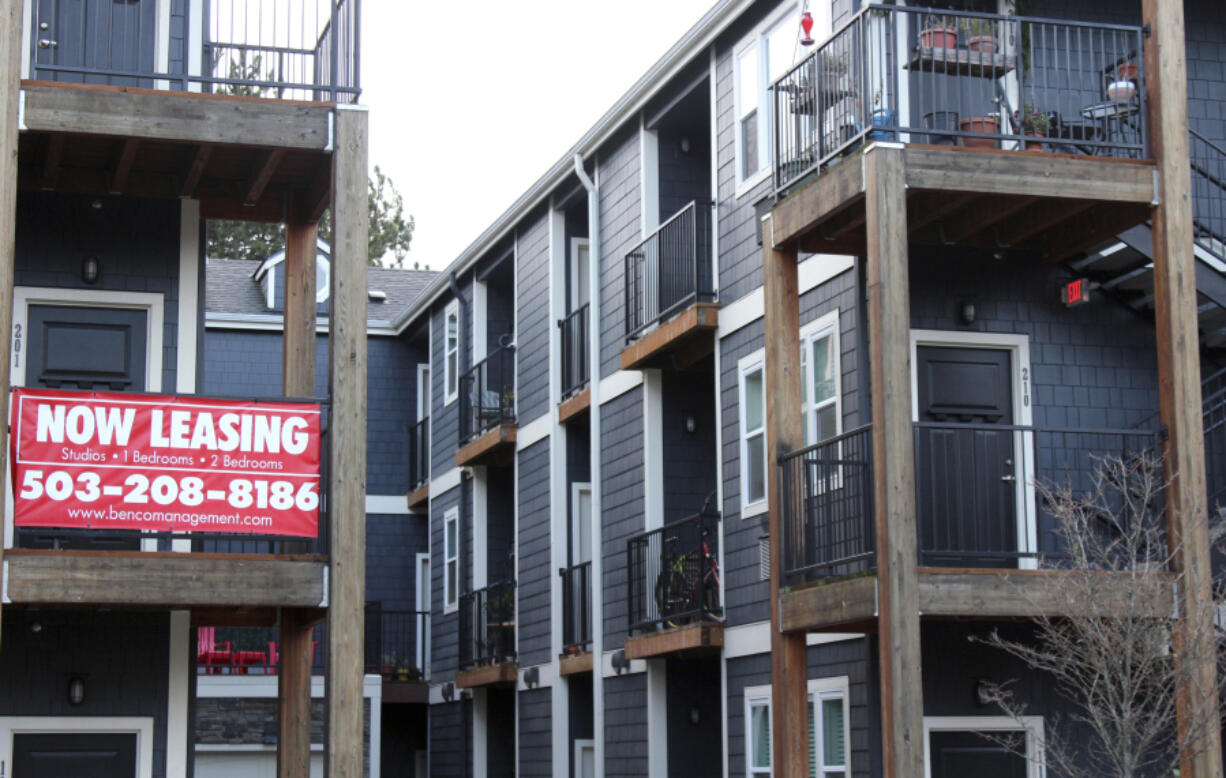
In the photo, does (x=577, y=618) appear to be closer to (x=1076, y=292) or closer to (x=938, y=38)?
(x=1076, y=292)

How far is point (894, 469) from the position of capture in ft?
42.1

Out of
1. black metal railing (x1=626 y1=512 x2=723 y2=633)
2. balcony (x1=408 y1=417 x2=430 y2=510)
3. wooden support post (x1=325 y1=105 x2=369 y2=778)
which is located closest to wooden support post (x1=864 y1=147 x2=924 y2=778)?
wooden support post (x1=325 y1=105 x2=369 y2=778)

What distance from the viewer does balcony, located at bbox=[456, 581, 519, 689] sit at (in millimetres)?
25422

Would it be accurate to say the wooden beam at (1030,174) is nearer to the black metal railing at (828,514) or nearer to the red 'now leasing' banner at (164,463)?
the black metal railing at (828,514)

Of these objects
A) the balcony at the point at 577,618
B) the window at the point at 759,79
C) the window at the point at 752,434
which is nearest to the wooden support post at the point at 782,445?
the window at the point at 759,79

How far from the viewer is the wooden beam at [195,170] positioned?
45.5 feet

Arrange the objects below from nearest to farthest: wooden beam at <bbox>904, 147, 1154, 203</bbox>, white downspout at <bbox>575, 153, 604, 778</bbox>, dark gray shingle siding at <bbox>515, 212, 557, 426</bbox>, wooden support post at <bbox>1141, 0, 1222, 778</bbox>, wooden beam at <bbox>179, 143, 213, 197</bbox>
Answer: wooden support post at <bbox>1141, 0, 1222, 778</bbox>, wooden beam at <bbox>904, 147, 1154, 203</bbox>, wooden beam at <bbox>179, 143, 213, 197</bbox>, white downspout at <bbox>575, 153, 604, 778</bbox>, dark gray shingle siding at <bbox>515, 212, 557, 426</bbox>

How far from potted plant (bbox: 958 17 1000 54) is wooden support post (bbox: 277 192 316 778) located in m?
6.11

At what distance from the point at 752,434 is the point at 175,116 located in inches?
277

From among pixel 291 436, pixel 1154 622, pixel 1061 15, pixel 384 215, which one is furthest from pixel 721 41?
pixel 384 215

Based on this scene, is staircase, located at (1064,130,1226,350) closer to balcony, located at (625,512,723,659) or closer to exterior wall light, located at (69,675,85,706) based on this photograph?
balcony, located at (625,512,723,659)

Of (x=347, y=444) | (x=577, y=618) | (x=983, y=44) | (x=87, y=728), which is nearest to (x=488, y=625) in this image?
(x=577, y=618)

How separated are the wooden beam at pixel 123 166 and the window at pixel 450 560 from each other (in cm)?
1396

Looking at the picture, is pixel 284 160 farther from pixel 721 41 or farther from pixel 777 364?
pixel 721 41
